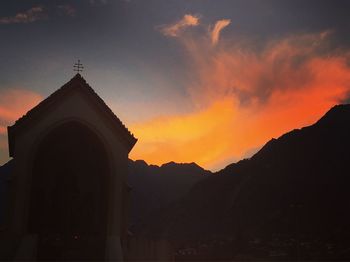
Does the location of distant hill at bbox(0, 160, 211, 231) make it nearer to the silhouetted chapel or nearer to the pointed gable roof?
the silhouetted chapel

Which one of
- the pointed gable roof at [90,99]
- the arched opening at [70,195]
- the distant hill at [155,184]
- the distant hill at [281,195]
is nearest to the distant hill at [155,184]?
the distant hill at [155,184]

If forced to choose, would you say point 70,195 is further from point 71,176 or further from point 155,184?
point 155,184

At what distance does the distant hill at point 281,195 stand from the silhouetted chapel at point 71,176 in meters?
81.9

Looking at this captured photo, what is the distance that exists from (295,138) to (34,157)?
125 meters

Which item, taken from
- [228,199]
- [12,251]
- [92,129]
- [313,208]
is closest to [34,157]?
[92,129]

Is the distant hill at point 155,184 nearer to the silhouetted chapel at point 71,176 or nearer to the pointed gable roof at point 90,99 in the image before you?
the silhouetted chapel at point 71,176

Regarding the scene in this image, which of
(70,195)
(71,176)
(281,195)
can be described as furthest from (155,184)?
(70,195)

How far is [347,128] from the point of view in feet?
429

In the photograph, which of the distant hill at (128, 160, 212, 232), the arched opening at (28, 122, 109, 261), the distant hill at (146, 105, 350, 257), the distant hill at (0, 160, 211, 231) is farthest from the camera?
the distant hill at (128, 160, 212, 232)

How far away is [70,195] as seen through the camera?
23188mm

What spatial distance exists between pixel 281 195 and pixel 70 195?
10324 centimetres

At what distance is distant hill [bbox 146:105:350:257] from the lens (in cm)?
10706

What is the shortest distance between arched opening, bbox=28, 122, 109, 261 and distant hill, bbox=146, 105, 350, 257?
81851mm

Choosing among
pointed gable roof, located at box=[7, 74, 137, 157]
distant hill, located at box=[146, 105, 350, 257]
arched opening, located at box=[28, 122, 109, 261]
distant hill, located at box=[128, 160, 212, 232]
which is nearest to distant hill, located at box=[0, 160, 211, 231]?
distant hill, located at box=[128, 160, 212, 232]
